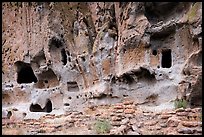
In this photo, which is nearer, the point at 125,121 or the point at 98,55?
the point at 125,121

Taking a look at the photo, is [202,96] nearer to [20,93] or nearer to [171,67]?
[171,67]

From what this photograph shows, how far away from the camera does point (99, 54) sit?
18281 mm

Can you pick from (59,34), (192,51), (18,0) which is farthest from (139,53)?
(18,0)

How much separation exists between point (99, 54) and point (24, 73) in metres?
6.06

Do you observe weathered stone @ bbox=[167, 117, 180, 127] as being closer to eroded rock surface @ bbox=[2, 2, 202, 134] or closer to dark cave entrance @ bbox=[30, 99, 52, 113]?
eroded rock surface @ bbox=[2, 2, 202, 134]

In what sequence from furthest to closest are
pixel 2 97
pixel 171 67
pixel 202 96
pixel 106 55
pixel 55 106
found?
pixel 2 97, pixel 55 106, pixel 106 55, pixel 171 67, pixel 202 96

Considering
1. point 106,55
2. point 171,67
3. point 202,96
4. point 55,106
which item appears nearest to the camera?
point 202,96

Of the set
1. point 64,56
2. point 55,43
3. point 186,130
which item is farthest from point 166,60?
point 186,130

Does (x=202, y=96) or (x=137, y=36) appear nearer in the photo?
(x=202, y=96)

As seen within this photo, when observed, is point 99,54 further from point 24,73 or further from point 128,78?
point 24,73

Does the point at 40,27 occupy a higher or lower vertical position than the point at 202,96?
higher

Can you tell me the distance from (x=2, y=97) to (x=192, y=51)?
408 inches

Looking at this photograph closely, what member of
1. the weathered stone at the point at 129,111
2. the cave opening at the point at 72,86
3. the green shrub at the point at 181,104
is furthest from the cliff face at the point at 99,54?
the weathered stone at the point at 129,111

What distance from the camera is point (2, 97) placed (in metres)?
21.2
